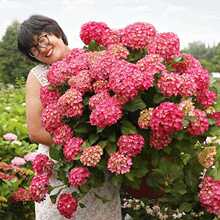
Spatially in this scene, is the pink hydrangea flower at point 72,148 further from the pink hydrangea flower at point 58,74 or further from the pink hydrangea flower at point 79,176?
the pink hydrangea flower at point 58,74

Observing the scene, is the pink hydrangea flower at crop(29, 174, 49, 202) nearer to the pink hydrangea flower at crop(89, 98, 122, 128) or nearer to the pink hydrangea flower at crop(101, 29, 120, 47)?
the pink hydrangea flower at crop(89, 98, 122, 128)

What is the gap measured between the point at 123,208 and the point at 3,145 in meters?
1.60

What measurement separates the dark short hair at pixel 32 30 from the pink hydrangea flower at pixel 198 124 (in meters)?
0.81

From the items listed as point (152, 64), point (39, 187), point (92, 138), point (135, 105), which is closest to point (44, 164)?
point (39, 187)

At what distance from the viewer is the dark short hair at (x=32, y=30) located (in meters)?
2.70

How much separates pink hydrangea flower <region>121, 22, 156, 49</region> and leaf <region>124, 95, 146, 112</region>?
283 millimetres

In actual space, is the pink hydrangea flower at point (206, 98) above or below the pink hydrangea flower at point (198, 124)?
above

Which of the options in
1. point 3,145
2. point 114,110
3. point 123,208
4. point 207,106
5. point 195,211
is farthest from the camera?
point 3,145

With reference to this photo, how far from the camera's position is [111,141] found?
2332 mm

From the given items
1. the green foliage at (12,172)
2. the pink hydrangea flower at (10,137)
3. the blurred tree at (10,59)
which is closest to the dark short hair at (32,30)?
the green foliage at (12,172)

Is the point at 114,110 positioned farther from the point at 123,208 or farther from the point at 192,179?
the point at 123,208

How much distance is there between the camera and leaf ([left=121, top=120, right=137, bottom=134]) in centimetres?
230

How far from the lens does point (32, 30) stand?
270cm

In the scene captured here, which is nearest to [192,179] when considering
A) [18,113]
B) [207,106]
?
[207,106]
